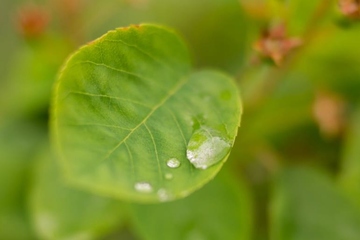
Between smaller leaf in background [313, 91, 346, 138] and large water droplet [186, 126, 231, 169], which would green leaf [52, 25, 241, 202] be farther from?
smaller leaf in background [313, 91, 346, 138]

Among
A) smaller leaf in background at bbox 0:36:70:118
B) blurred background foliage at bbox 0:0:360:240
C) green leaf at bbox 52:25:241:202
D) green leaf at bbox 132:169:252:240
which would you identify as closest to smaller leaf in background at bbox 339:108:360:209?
blurred background foliage at bbox 0:0:360:240

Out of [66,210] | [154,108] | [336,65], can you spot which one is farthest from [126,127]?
[336,65]

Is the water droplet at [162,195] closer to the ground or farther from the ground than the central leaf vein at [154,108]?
closer to the ground

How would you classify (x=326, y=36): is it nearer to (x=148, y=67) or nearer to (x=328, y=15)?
(x=328, y=15)

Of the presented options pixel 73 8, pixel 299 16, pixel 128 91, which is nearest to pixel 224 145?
pixel 128 91

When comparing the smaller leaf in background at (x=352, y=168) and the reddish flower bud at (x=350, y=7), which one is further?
the smaller leaf in background at (x=352, y=168)

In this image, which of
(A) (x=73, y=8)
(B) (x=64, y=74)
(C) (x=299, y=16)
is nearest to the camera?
(B) (x=64, y=74)

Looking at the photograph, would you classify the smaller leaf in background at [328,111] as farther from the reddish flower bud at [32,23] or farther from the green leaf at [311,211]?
the reddish flower bud at [32,23]

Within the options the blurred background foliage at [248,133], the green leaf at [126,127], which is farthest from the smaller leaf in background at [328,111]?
Answer: the green leaf at [126,127]
